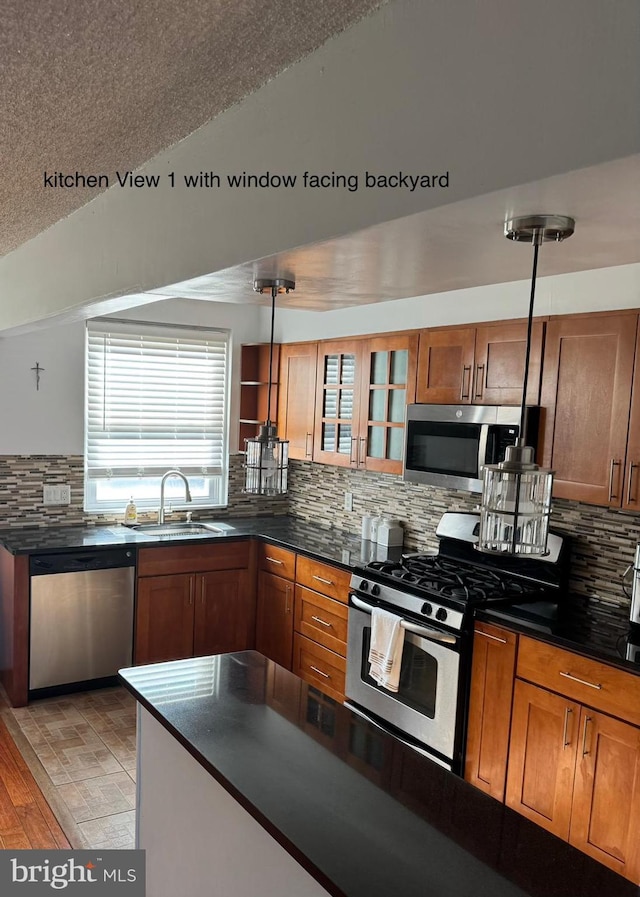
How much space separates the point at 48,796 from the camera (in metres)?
3.17

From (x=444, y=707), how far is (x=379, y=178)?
8.55 ft

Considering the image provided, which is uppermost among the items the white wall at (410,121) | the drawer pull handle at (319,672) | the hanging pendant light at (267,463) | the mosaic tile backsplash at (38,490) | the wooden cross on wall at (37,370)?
the white wall at (410,121)

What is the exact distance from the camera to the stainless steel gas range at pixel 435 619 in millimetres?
3145

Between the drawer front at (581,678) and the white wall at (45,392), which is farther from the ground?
the white wall at (45,392)

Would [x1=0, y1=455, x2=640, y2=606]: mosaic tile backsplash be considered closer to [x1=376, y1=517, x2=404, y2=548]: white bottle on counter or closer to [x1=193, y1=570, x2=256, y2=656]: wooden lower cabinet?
[x1=376, y1=517, x2=404, y2=548]: white bottle on counter

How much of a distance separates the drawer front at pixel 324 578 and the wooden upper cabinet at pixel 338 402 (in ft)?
2.14

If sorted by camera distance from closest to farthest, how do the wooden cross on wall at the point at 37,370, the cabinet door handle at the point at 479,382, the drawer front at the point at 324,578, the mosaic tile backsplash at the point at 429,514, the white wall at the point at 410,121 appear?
the white wall at the point at 410,121
the mosaic tile backsplash at the point at 429,514
the cabinet door handle at the point at 479,382
the drawer front at the point at 324,578
the wooden cross on wall at the point at 37,370

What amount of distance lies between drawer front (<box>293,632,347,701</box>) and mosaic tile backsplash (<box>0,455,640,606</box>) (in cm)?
82

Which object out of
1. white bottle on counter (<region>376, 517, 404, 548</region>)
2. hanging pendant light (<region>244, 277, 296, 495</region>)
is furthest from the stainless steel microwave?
hanging pendant light (<region>244, 277, 296, 495</region>)

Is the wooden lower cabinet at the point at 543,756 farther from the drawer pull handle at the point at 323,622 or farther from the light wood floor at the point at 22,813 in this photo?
the light wood floor at the point at 22,813

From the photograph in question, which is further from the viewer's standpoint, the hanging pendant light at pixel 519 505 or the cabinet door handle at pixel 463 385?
the cabinet door handle at pixel 463 385

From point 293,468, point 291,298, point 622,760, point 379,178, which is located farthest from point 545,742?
point 293,468

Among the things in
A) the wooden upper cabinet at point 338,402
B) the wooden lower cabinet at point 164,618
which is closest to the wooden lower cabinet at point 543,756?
the wooden upper cabinet at point 338,402

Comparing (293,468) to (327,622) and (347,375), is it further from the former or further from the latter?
(327,622)
